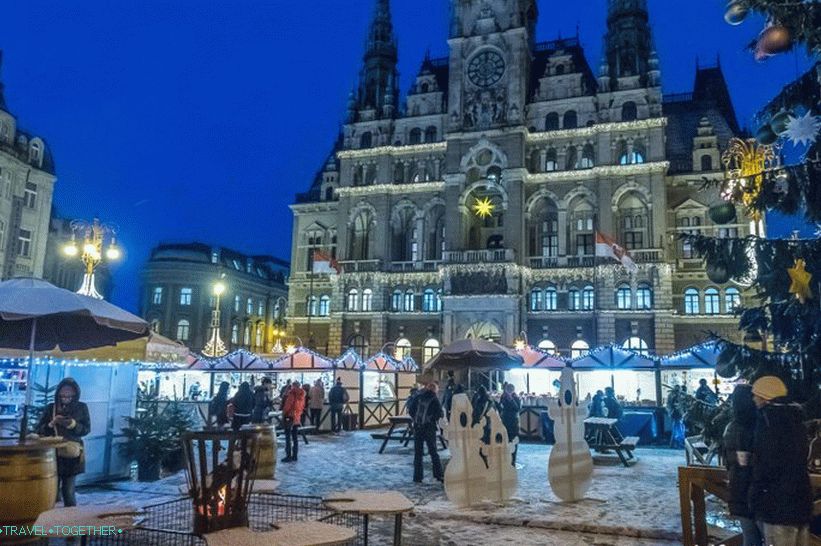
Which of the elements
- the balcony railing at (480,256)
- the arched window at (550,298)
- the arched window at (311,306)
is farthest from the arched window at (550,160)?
the arched window at (311,306)

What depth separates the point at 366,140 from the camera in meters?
44.6

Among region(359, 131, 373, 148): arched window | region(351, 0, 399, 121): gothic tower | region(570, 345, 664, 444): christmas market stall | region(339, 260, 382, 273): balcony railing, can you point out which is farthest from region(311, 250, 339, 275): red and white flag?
region(570, 345, 664, 444): christmas market stall

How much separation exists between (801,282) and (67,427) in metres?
8.38

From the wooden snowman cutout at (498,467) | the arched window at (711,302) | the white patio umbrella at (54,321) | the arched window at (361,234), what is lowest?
the wooden snowman cutout at (498,467)

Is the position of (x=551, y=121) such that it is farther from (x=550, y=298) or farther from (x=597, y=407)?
(x=597, y=407)

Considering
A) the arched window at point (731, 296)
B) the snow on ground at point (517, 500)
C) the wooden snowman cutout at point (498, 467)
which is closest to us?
the snow on ground at point (517, 500)

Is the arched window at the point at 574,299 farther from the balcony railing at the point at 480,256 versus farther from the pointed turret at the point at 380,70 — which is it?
the pointed turret at the point at 380,70

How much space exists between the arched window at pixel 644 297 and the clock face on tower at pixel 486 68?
51.7 feet

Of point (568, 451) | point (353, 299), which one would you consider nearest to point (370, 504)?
point (568, 451)

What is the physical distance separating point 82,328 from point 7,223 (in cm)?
3245

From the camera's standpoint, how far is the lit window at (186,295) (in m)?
54.8

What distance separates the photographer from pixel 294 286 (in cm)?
4588

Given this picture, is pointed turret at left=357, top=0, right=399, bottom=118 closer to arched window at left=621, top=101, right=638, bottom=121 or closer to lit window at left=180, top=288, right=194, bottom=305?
arched window at left=621, top=101, right=638, bottom=121

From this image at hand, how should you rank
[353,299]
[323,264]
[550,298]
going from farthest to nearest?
[353,299] → [550,298] → [323,264]
